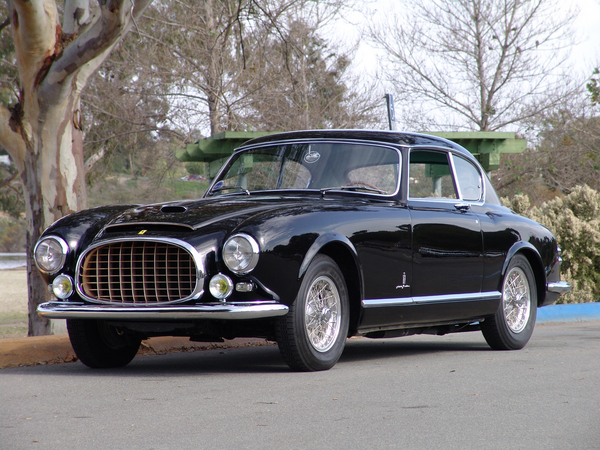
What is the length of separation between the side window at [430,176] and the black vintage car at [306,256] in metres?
0.02

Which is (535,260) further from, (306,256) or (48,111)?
(48,111)

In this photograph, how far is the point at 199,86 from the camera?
2183cm

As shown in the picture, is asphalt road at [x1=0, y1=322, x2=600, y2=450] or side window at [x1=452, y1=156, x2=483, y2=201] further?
side window at [x1=452, y1=156, x2=483, y2=201]

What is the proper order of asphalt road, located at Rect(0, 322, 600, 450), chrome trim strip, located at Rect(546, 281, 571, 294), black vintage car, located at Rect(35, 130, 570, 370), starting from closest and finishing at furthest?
1. asphalt road, located at Rect(0, 322, 600, 450)
2. black vintage car, located at Rect(35, 130, 570, 370)
3. chrome trim strip, located at Rect(546, 281, 571, 294)

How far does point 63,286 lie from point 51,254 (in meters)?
0.30

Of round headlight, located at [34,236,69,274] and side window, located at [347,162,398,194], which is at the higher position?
side window, located at [347,162,398,194]

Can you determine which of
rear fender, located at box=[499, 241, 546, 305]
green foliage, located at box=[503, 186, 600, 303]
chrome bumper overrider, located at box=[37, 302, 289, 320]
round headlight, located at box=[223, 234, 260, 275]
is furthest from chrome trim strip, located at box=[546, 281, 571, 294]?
green foliage, located at box=[503, 186, 600, 303]

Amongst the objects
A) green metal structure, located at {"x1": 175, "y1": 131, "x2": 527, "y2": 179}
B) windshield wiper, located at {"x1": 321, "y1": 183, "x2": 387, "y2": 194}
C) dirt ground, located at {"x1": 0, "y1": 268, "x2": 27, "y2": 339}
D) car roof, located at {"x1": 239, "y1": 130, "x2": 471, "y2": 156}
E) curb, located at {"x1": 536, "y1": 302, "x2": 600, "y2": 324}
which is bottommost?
dirt ground, located at {"x1": 0, "y1": 268, "x2": 27, "y2": 339}

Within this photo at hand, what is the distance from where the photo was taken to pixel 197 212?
568 centimetres

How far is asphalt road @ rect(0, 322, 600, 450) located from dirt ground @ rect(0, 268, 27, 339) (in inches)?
344

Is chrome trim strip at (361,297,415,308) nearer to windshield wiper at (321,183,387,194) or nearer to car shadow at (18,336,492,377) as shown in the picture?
car shadow at (18,336,492,377)

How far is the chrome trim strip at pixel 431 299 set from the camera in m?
6.09

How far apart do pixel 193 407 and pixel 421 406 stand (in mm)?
1255

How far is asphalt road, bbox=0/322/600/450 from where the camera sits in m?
3.62
